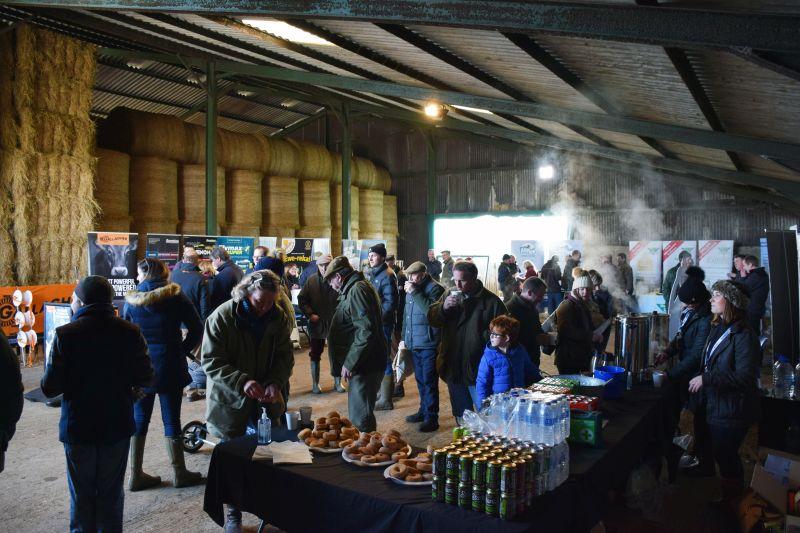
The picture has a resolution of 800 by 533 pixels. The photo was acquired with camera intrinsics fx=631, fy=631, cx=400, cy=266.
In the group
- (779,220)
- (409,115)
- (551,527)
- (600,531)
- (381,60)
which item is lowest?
(600,531)

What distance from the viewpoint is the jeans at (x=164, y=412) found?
4502mm

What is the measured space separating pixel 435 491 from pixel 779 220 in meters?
15.2

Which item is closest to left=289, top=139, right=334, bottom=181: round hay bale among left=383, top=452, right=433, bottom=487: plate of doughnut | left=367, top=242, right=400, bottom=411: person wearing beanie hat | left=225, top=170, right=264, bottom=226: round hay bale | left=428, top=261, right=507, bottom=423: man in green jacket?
left=225, top=170, right=264, bottom=226: round hay bale

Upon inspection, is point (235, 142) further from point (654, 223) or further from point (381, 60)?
point (654, 223)

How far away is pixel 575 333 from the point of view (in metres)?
5.15

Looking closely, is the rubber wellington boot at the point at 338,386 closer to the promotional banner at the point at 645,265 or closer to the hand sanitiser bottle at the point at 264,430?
the hand sanitiser bottle at the point at 264,430

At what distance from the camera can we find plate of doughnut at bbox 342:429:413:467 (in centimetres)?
305

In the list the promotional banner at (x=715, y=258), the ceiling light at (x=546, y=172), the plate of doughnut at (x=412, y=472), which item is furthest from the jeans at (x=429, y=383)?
the ceiling light at (x=546, y=172)

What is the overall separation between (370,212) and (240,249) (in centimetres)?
729

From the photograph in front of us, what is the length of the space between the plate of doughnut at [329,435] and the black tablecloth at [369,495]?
9 centimetres

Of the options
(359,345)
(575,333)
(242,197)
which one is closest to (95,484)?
(359,345)

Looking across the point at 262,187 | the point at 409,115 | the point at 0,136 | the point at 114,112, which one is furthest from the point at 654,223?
the point at 0,136

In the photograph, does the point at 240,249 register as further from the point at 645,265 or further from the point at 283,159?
the point at 645,265

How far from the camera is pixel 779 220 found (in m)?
14.8
